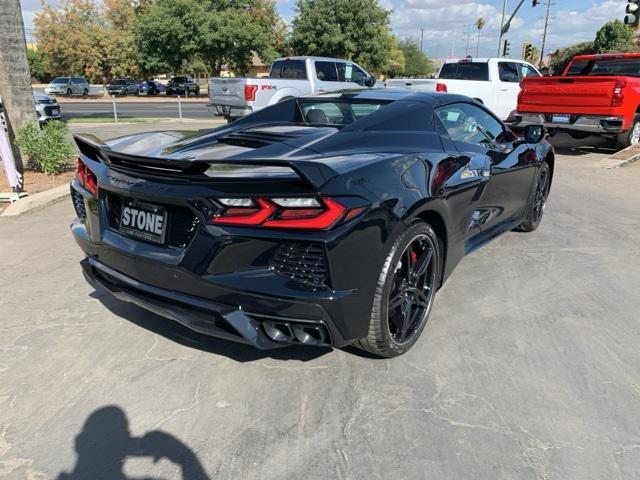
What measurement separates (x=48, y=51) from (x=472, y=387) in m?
56.0

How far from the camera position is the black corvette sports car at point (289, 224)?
2.42m

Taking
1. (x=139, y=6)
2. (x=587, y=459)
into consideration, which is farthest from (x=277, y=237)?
(x=139, y=6)

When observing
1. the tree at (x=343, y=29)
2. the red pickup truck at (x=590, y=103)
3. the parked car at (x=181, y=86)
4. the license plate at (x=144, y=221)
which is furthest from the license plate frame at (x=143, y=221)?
the parked car at (x=181, y=86)

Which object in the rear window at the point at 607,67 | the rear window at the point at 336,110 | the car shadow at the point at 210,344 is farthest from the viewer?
the rear window at the point at 607,67

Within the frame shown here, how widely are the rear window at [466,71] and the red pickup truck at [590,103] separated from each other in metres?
2.40

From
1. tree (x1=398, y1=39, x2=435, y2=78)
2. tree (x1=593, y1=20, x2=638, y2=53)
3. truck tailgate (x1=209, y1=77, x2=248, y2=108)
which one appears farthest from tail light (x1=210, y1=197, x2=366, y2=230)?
tree (x1=398, y1=39, x2=435, y2=78)

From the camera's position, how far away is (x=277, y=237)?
7.84 feet

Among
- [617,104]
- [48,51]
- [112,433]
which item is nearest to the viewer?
[112,433]

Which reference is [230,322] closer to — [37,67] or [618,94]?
[618,94]

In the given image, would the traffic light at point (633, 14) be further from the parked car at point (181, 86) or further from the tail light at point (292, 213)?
the parked car at point (181, 86)

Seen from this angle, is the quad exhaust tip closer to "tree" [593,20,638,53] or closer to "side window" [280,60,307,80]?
"side window" [280,60,307,80]

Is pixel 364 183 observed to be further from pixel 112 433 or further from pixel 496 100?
pixel 496 100

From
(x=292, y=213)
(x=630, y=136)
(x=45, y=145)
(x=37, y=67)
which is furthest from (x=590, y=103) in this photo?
(x=37, y=67)

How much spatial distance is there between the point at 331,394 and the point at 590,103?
32.4ft
